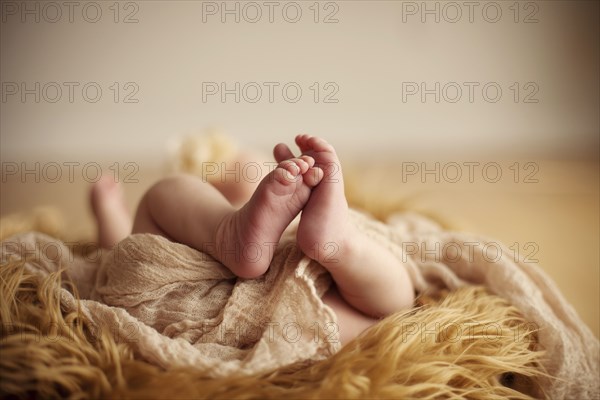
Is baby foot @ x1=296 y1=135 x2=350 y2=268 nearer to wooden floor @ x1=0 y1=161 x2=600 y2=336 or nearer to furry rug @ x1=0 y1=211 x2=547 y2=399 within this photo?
furry rug @ x1=0 y1=211 x2=547 y2=399

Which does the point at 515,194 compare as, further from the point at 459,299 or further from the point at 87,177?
the point at 87,177

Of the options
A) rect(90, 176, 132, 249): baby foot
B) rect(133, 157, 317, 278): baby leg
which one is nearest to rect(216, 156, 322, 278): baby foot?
rect(133, 157, 317, 278): baby leg

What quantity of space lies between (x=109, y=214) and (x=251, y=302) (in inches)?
24.6

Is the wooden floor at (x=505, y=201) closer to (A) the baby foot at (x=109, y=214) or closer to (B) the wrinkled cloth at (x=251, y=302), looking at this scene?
(A) the baby foot at (x=109, y=214)

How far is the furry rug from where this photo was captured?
516mm

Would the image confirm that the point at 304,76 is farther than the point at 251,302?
Yes

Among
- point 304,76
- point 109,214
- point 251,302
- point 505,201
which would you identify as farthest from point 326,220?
point 304,76

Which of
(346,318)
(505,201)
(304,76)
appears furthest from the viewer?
(304,76)

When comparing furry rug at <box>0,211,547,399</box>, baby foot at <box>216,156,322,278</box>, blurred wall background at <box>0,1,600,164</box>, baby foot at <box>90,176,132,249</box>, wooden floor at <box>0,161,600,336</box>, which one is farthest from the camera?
blurred wall background at <box>0,1,600,164</box>

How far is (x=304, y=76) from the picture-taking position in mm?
1931

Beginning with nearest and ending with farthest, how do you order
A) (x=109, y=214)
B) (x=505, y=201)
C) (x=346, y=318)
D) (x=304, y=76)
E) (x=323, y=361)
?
(x=323, y=361) → (x=346, y=318) → (x=109, y=214) → (x=505, y=201) → (x=304, y=76)

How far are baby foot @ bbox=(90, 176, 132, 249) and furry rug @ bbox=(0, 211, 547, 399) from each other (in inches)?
14.9

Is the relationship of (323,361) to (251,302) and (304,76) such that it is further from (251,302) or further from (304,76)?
(304,76)

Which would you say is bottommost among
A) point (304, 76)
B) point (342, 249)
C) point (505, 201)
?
point (505, 201)
